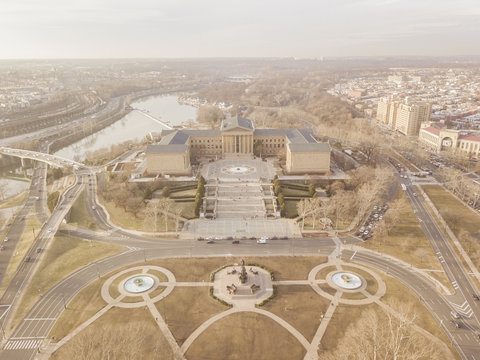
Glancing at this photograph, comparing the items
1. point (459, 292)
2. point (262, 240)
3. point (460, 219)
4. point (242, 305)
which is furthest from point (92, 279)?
point (460, 219)

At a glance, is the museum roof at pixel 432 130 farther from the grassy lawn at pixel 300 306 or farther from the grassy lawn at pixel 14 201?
Answer: the grassy lawn at pixel 14 201

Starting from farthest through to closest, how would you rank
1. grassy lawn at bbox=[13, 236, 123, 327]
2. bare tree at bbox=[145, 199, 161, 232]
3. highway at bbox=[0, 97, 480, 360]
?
1. bare tree at bbox=[145, 199, 161, 232]
2. grassy lawn at bbox=[13, 236, 123, 327]
3. highway at bbox=[0, 97, 480, 360]

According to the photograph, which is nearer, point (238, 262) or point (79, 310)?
point (79, 310)

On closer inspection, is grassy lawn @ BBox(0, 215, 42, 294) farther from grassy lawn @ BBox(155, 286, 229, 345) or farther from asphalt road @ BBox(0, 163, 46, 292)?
grassy lawn @ BBox(155, 286, 229, 345)

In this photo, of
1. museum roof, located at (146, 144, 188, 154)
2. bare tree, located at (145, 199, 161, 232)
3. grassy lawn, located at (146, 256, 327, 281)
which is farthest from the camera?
museum roof, located at (146, 144, 188, 154)

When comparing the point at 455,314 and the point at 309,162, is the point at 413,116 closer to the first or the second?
the point at 309,162

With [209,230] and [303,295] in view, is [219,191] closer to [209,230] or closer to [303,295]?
[209,230]

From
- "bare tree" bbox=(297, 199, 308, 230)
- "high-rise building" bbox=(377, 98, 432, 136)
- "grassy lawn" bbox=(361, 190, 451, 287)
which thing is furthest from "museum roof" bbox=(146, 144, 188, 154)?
"high-rise building" bbox=(377, 98, 432, 136)
